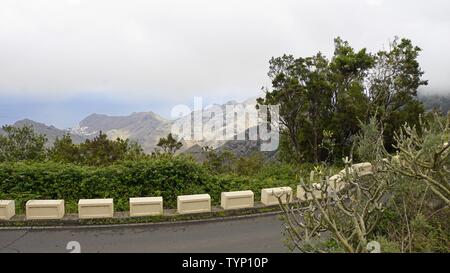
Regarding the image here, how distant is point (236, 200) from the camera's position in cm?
1247

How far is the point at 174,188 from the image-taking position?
13.4m

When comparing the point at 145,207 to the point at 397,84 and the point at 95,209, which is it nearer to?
the point at 95,209

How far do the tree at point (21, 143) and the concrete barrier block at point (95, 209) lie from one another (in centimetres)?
1617

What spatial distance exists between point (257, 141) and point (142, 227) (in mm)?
18130

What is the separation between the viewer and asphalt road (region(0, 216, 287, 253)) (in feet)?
31.5

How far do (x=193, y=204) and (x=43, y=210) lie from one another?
14.0ft

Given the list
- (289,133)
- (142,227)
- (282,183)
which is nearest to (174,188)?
(142,227)

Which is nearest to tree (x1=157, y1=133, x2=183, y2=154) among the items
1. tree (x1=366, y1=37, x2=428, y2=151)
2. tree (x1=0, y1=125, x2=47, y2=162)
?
tree (x1=0, y1=125, x2=47, y2=162)

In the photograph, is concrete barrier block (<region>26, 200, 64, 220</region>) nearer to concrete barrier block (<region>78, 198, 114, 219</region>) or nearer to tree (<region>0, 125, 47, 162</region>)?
concrete barrier block (<region>78, 198, 114, 219</region>)

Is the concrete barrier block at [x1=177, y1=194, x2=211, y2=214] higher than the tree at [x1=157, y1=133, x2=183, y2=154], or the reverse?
the tree at [x1=157, y1=133, x2=183, y2=154]

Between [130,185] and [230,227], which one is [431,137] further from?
[130,185]

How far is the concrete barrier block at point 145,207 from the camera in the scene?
11.6 metres

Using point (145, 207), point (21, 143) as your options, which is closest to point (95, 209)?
point (145, 207)

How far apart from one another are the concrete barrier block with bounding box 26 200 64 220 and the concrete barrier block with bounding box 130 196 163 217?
205 centimetres
